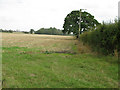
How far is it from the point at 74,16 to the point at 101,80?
36373mm

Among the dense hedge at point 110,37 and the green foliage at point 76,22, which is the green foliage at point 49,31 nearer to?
the green foliage at point 76,22

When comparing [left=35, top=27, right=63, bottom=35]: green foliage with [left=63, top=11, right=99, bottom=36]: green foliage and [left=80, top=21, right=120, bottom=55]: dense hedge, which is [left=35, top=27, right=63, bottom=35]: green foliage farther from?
[left=80, top=21, right=120, bottom=55]: dense hedge

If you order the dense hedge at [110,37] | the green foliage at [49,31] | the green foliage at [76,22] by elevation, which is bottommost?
the dense hedge at [110,37]

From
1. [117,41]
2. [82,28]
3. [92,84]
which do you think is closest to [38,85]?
[92,84]

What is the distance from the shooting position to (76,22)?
39906 millimetres

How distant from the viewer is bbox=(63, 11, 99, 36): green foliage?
37906 millimetres

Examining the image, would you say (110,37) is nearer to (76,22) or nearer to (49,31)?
(76,22)

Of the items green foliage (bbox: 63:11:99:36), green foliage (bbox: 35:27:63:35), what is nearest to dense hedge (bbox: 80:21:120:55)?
green foliage (bbox: 63:11:99:36)

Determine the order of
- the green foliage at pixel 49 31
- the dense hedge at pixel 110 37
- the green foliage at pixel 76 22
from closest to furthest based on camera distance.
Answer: the dense hedge at pixel 110 37 → the green foliage at pixel 76 22 → the green foliage at pixel 49 31

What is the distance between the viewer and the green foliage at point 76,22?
37906mm

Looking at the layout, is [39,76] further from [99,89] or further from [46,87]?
[99,89]

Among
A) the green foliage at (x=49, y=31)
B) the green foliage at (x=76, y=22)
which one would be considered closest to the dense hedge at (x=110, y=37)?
the green foliage at (x=76, y=22)

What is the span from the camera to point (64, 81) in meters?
4.21

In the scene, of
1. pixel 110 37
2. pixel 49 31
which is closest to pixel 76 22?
pixel 110 37
